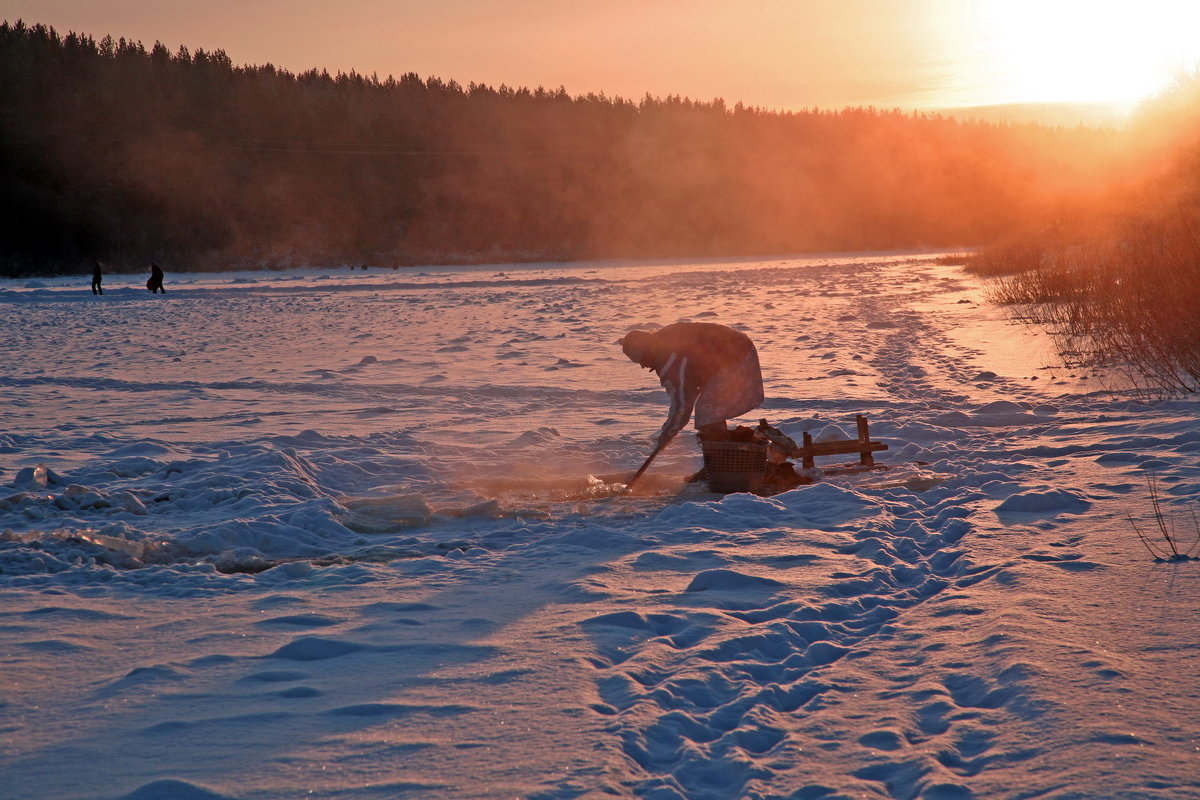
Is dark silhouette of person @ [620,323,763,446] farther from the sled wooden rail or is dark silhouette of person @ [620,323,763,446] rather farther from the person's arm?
the sled wooden rail

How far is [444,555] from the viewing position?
5.79 m

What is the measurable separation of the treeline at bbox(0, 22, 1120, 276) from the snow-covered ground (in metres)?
42.1

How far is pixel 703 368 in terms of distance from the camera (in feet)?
23.1

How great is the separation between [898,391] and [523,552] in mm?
6394

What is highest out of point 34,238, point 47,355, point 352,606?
point 34,238

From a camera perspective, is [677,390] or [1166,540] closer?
[1166,540]

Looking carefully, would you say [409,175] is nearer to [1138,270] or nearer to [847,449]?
[1138,270]

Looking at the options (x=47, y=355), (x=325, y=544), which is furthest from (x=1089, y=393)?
(x=47, y=355)

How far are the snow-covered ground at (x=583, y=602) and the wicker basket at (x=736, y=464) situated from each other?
344mm

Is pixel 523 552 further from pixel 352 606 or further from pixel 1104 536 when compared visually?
pixel 1104 536

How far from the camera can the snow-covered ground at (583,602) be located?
10.4 ft


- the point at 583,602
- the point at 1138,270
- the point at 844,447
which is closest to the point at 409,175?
the point at 1138,270

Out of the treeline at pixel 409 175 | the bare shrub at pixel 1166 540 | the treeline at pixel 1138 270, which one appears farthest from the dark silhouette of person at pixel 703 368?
the treeline at pixel 409 175

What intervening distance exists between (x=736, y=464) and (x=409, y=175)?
201ft
